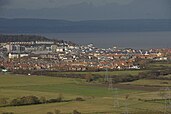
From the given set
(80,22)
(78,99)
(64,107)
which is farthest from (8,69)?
(80,22)

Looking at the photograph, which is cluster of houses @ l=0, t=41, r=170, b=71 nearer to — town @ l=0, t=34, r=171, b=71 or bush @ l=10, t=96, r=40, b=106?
town @ l=0, t=34, r=171, b=71

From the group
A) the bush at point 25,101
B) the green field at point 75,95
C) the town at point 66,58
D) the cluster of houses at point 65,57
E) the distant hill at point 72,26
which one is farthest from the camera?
the distant hill at point 72,26

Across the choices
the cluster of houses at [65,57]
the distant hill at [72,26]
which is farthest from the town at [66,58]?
the distant hill at [72,26]

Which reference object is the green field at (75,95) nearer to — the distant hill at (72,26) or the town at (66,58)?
the town at (66,58)

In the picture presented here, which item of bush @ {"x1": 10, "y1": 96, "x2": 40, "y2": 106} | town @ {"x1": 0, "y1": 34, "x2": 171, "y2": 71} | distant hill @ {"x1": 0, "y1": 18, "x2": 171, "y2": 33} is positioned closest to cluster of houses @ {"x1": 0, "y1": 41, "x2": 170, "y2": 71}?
town @ {"x1": 0, "y1": 34, "x2": 171, "y2": 71}

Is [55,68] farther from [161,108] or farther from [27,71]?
[161,108]

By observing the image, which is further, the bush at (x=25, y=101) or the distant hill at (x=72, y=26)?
Result: the distant hill at (x=72, y=26)

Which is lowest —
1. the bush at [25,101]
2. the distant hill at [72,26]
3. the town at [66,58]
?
the bush at [25,101]

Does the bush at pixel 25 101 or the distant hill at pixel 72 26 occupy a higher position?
the distant hill at pixel 72 26

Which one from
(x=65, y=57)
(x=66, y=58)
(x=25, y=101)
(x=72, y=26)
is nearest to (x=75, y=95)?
(x=25, y=101)
